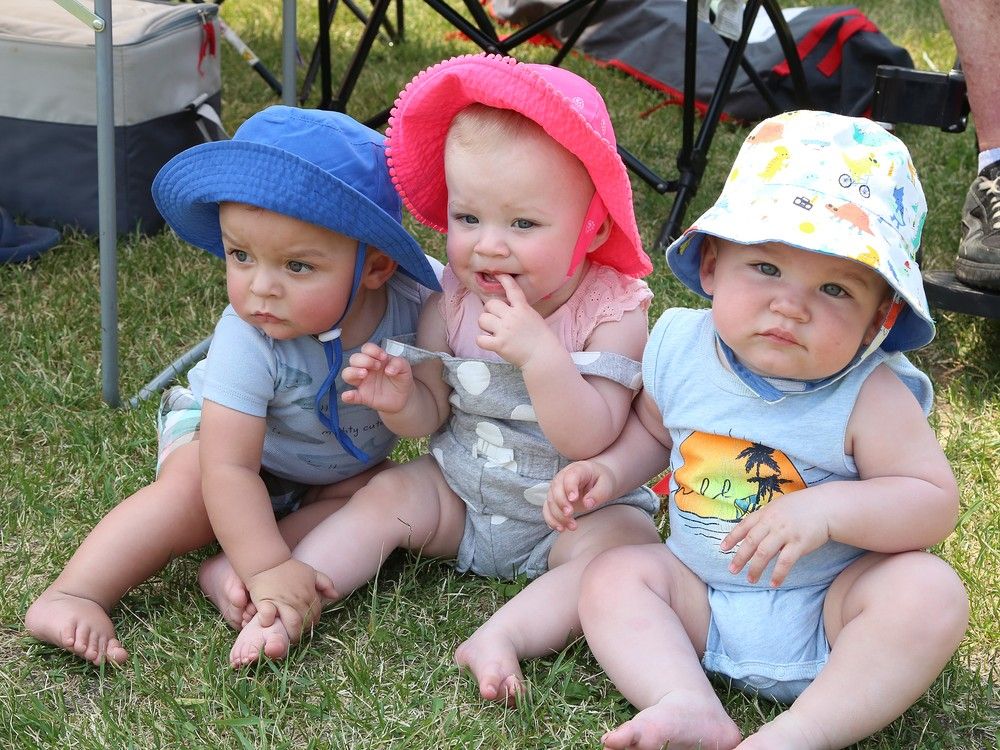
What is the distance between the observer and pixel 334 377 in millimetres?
1975

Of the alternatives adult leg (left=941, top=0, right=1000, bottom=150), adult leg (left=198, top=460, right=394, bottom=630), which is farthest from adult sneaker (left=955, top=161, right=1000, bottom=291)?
adult leg (left=198, top=460, right=394, bottom=630)

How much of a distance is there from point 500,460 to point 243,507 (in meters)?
0.42

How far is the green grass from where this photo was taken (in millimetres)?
1649

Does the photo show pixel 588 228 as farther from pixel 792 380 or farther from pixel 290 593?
pixel 290 593

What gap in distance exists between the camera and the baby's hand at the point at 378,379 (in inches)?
71.7

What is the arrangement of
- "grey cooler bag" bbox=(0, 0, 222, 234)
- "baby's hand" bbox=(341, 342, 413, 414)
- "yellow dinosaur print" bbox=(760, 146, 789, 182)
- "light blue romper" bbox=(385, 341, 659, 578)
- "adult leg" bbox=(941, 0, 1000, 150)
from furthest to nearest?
1. "grey cooler bag" bbox=(0, 0, 222, 234)
2. "adult leg" bbox=(941, 0, 1000, 150)
3. "light blue romper" bbox=(385, 341, 659, 578)
4. "baby's hand" bbox=(341, 342, 413, 414)
5. "yellow dinosaur print" bbox=(760, 146, 789, 182)

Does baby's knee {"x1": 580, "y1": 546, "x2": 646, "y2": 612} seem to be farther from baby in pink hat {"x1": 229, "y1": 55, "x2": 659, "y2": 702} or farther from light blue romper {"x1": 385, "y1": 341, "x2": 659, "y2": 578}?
light blue romper {"x1": 385, "y1": 341, "x2": 659, "y2": 578}

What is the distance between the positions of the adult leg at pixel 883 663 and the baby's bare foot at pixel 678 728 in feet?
0.19

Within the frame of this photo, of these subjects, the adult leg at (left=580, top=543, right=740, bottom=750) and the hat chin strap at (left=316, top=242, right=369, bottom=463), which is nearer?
the adult leg at (left=580, top=543, right=740, bottom=750)

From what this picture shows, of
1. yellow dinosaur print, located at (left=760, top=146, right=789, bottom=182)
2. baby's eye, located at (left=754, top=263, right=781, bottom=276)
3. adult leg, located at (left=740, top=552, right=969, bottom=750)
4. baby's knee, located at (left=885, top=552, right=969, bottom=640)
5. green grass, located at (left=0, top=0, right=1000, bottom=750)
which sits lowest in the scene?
green grass, located at (left=0, top=0, right=1000, bottom=750)

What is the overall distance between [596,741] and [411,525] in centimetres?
53

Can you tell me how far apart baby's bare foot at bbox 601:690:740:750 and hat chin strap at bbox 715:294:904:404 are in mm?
436

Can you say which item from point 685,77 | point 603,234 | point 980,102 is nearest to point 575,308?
point 603,234

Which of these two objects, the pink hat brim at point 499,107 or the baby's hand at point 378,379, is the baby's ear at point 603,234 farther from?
the baby's hand at point 378,379
